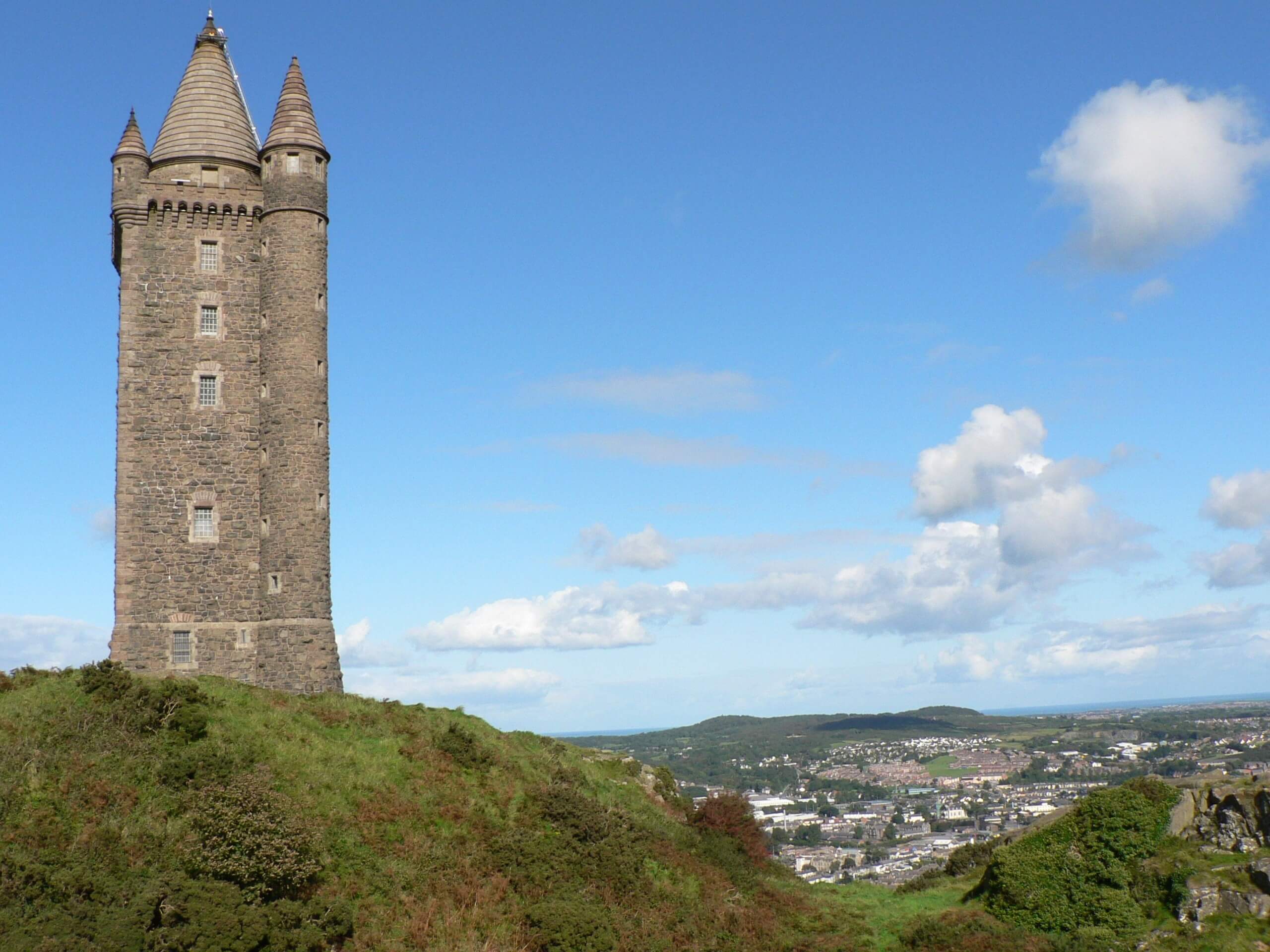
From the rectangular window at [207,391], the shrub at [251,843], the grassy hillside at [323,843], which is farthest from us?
the rectangular window at [207,391]

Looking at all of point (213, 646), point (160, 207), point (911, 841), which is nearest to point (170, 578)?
point (213, 646)

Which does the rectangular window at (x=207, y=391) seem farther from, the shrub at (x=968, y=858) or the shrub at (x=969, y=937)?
the shrub at (x=968, y=858)

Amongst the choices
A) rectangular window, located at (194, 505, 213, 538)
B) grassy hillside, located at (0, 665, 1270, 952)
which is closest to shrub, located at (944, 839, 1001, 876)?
grassy hillside, located at (0, 665, 1270, 952)

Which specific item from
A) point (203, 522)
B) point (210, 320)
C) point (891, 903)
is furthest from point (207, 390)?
point (891, 903)

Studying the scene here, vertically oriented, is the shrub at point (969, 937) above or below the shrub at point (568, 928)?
below

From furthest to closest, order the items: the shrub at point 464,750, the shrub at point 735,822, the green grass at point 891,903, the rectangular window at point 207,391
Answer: the rectangular window at point 207,391 < the shrub at point 735,822 < the shrub at point 464,750 < the green grass at point 891,903

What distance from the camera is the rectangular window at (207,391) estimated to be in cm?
4131

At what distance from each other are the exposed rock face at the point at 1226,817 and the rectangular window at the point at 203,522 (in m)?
32.5

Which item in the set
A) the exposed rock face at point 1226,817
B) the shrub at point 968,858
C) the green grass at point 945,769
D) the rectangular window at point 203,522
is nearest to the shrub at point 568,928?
the exposed rock face at point 1226,817

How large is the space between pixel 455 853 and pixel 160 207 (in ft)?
91.2

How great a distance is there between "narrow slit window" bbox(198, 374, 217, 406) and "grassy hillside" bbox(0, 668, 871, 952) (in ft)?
38.1

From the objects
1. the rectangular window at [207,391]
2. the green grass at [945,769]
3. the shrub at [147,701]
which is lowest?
the green grass at [945,769]

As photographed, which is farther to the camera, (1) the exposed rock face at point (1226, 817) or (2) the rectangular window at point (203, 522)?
(2) the rectangular window at point (203, 522)

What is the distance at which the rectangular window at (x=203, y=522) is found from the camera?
4053cm
